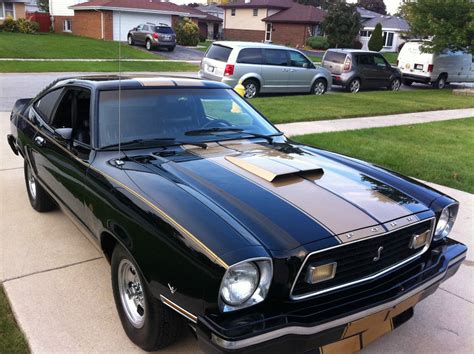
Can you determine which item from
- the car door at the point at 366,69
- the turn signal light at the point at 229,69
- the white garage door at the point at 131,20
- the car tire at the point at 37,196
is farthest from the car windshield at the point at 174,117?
the white garage door at the point at 131,20

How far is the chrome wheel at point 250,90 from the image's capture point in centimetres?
1389

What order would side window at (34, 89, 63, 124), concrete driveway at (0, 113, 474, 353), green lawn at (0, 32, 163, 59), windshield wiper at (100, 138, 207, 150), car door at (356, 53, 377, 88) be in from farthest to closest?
green lawn at (0, 32, 163, 59)
car door at (356, 53, 377, 88)
side window at (34, 89, 63, 124)
windshield wiper at (100, 138, 207, 150)
concrete driveway at (0, 113, 474, 353)

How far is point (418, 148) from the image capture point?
8.17 metres

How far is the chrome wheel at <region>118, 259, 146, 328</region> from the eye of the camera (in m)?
2.80

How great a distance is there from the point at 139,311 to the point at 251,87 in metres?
11.7

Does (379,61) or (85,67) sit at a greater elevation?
(379,61)

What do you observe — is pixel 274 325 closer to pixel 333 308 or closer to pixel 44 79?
pixel 333 308

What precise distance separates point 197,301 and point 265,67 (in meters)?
12.5

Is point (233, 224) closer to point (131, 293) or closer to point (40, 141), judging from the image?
point (131, 293)

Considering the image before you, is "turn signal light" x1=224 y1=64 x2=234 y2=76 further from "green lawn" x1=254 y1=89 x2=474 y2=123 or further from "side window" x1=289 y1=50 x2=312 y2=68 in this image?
"side window" x1=289 y1=50 x2=312 y2=68

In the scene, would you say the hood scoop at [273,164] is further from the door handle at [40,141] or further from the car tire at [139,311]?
the door handle at [40,141]

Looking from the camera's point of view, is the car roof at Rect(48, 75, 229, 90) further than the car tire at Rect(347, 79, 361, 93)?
No

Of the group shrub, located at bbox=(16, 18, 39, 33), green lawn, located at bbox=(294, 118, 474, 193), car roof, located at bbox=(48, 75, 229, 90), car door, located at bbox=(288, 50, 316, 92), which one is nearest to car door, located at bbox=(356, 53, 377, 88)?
car door, located at bbox=(288, 50, 316, 92)

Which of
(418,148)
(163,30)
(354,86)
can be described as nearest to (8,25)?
(163,30)
